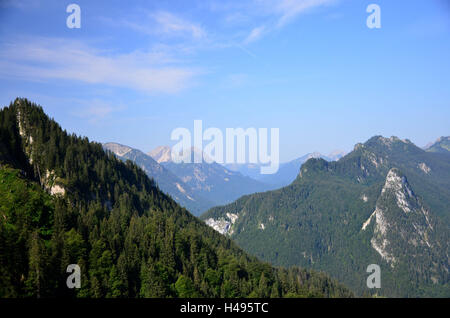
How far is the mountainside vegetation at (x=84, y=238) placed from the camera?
74.9 m

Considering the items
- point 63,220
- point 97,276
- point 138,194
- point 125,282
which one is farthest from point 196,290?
point 138,194

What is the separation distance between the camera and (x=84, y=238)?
93500mm

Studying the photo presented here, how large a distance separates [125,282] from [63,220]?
23.3 meters

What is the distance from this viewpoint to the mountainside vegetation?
7488 centimetres

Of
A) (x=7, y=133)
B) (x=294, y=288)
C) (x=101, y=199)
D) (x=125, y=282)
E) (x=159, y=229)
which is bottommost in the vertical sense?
(x=294, y=288)

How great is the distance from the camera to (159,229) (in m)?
120

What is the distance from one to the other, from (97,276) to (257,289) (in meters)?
46.0
